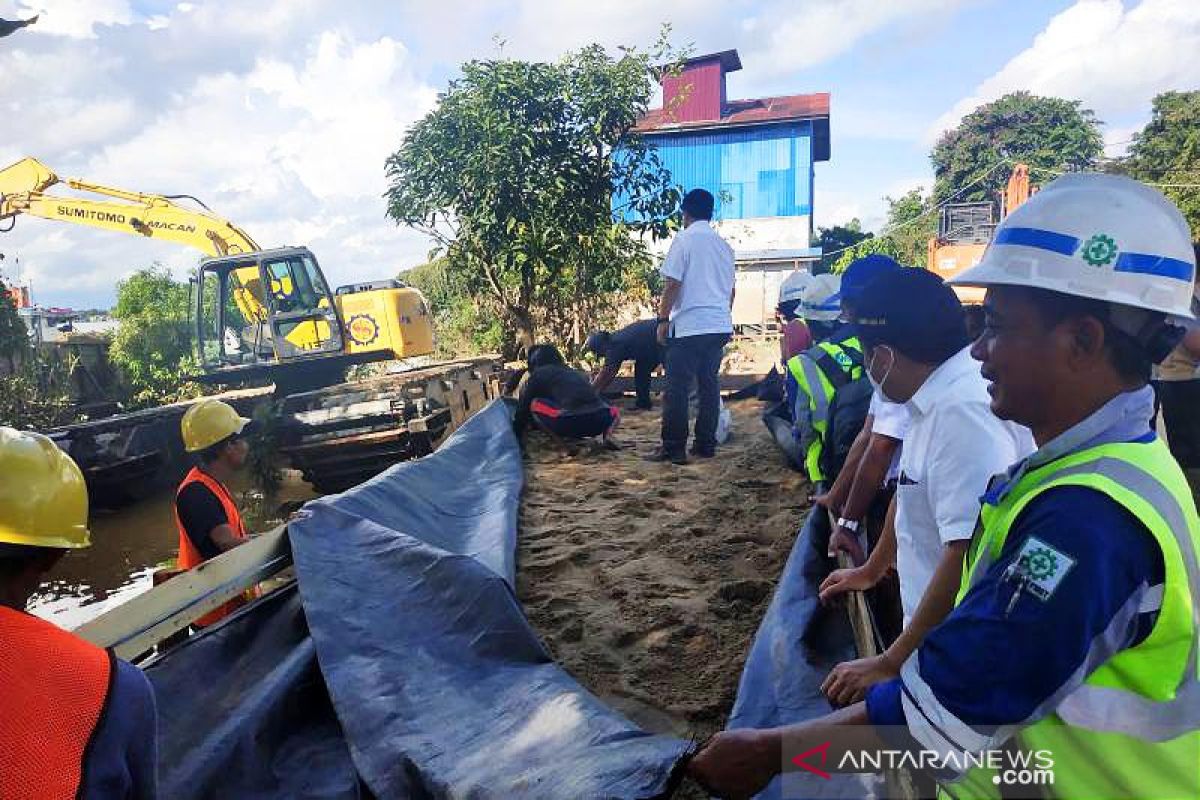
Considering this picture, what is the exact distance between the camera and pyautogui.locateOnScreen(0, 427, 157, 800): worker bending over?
3.61 feet

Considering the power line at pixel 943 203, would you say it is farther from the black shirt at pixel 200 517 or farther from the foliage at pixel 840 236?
the black shirt at pixel 200 517

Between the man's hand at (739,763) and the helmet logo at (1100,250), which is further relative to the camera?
the man's hand at (739,763)

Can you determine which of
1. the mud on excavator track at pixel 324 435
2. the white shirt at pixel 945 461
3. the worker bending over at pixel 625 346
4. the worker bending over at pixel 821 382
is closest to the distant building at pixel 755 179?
the worker bending over at pixel 625 346

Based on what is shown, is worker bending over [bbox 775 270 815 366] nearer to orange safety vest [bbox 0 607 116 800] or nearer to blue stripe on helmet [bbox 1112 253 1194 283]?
blue stripe on helmet [bbox 1112 253 1194 283]

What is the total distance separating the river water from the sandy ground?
10.0 feet

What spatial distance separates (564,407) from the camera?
6305mm

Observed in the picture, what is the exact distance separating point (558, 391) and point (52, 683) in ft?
17.2

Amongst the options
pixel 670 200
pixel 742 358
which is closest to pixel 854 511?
pixel 670 200

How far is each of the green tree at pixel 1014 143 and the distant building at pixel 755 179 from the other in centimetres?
960

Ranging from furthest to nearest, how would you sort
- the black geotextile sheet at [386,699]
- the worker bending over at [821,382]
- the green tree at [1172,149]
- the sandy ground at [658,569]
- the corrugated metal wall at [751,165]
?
the corrugated metal wall at [751,165] → the green tree at [1172,149] → the worker bending over at [821,382] → the sandy ground at [658,569] → the black geotextile sheet at [386,699]

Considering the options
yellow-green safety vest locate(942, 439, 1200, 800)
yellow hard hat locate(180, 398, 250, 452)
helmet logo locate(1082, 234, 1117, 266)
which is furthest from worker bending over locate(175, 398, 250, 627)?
helmet logo locate(1082, 234, 1117, 266)

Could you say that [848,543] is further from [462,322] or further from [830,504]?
[462,322]

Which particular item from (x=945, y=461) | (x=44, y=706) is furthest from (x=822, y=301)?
(x=44, y=706)

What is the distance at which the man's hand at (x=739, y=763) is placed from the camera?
1235mm
